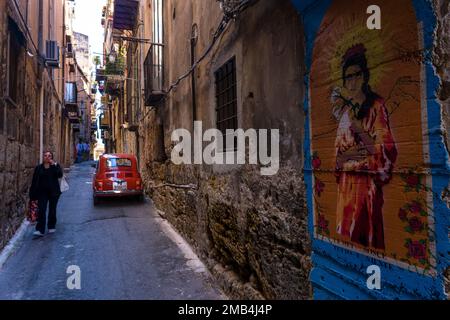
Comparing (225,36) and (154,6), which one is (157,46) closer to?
(154,6)

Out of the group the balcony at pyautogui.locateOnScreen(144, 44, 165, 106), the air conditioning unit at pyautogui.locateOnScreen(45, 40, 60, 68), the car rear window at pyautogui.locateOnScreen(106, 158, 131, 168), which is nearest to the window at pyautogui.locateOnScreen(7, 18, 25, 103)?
the balcony at pyautogui.locateOnScreen(144, 44, 165, 106)

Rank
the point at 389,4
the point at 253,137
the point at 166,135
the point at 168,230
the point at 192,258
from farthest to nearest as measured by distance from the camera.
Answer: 1. the point at 166,135
2. the point at 168,230
3. the point at 192,258
4. the point at 253,137
5. the point at 389,4

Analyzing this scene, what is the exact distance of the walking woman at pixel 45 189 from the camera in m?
6.90

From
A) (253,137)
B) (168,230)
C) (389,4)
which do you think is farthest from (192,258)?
(389,4)

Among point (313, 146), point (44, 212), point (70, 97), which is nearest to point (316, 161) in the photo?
point (313, 146)

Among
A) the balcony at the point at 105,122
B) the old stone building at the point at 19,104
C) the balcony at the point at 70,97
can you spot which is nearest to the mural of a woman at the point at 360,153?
the old stone building at the point at 19,104

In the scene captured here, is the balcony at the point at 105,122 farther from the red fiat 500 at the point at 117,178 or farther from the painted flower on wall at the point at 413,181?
the painted flower on wall at the point at 413,181

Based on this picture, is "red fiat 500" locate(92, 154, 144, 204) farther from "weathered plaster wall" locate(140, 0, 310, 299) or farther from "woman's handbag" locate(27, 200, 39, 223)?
"weathered plaster wall" locate(140, 0, 310, 299)

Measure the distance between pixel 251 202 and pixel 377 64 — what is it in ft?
6.95

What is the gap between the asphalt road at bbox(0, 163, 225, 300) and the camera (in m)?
4.38

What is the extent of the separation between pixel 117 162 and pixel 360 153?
401 inches

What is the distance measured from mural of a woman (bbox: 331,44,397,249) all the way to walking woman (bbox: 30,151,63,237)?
624cm

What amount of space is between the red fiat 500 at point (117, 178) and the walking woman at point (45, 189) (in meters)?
3.39
